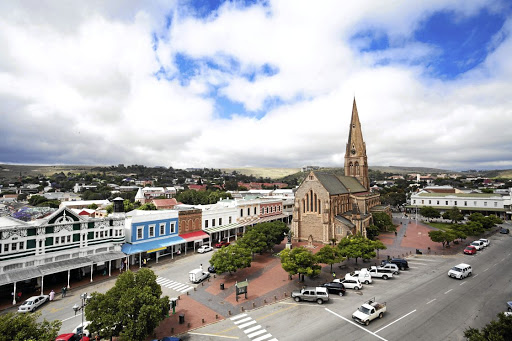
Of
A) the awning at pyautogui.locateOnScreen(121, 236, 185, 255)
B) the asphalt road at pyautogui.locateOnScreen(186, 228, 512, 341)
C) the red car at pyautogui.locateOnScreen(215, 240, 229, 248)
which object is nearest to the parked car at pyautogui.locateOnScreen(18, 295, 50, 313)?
the awning at pyautogui.locateOnScreen(121, 236, 185, 255)

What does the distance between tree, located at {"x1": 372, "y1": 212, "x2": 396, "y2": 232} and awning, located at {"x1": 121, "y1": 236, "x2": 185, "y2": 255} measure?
1485 inches

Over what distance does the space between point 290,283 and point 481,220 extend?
42369mm

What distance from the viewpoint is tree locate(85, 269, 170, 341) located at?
1484cm

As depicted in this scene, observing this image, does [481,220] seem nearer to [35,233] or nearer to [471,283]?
[471,283]

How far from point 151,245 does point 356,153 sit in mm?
48486

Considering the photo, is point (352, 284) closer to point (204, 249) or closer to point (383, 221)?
point (204, 249)

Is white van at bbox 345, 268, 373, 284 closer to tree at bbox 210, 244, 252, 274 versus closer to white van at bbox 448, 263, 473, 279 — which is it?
white van at bbox 448, 263, 473, 279

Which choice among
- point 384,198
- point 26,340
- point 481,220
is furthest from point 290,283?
point 384,198

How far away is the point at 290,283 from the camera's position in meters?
27.1

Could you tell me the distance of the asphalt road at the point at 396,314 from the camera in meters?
17.5

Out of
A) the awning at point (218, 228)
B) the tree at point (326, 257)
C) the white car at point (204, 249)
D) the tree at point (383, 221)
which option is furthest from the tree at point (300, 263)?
the tree at point (383, 221)

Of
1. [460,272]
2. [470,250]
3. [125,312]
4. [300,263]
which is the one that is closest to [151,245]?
[125,312]

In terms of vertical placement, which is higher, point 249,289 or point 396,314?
point 396,314

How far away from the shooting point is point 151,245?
34281mm
